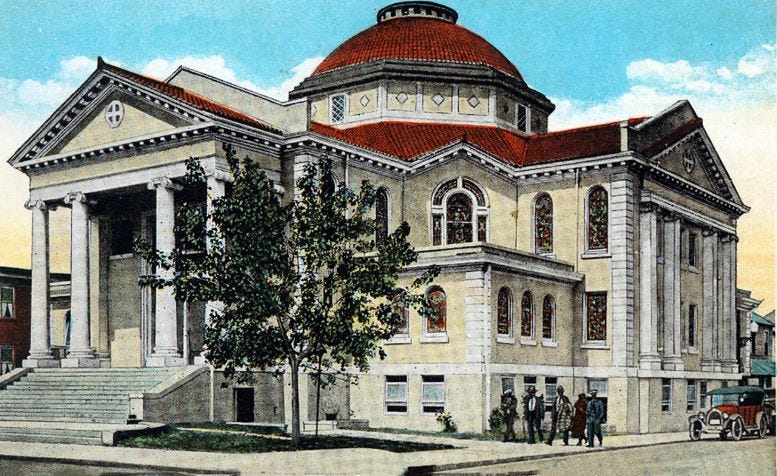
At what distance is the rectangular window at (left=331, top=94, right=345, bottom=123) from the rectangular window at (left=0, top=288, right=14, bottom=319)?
16.1 meters

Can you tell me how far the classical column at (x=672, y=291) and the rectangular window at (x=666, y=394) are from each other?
916 mm

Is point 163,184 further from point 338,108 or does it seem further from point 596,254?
point 596,254

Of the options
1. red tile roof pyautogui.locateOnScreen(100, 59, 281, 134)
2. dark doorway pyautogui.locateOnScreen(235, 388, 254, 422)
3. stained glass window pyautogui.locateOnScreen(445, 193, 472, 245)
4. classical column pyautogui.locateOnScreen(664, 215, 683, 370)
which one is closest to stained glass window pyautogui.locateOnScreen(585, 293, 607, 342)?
classical column pyautogui.locateOnScreen(664, 215, 683, 370)

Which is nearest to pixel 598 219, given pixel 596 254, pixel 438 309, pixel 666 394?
pixel 596 254

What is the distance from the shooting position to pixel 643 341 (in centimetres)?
3875

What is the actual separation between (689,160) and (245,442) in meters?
23.2

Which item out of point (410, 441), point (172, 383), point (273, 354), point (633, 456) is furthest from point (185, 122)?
point (633, 456)

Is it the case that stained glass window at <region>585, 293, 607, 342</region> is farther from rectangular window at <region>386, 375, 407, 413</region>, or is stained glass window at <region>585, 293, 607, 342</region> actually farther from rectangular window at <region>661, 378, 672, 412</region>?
rectangular window at <region>386, 375, 407, 413</region>

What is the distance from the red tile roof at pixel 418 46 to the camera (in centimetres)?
4562

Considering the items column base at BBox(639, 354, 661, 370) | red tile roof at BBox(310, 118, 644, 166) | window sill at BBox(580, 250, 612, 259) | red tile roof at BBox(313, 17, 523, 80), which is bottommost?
column base at BBox(639, 354, 661, 370)

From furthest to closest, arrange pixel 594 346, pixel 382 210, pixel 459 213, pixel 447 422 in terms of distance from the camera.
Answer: pixel 459 213 → pixel 382 210 → pixel 594 346 → pixel 447 422

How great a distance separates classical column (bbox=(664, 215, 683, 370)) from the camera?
133ft

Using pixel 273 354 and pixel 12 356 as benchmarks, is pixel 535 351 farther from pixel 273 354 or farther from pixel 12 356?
pixel 12 356

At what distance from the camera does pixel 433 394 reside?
112 ft
